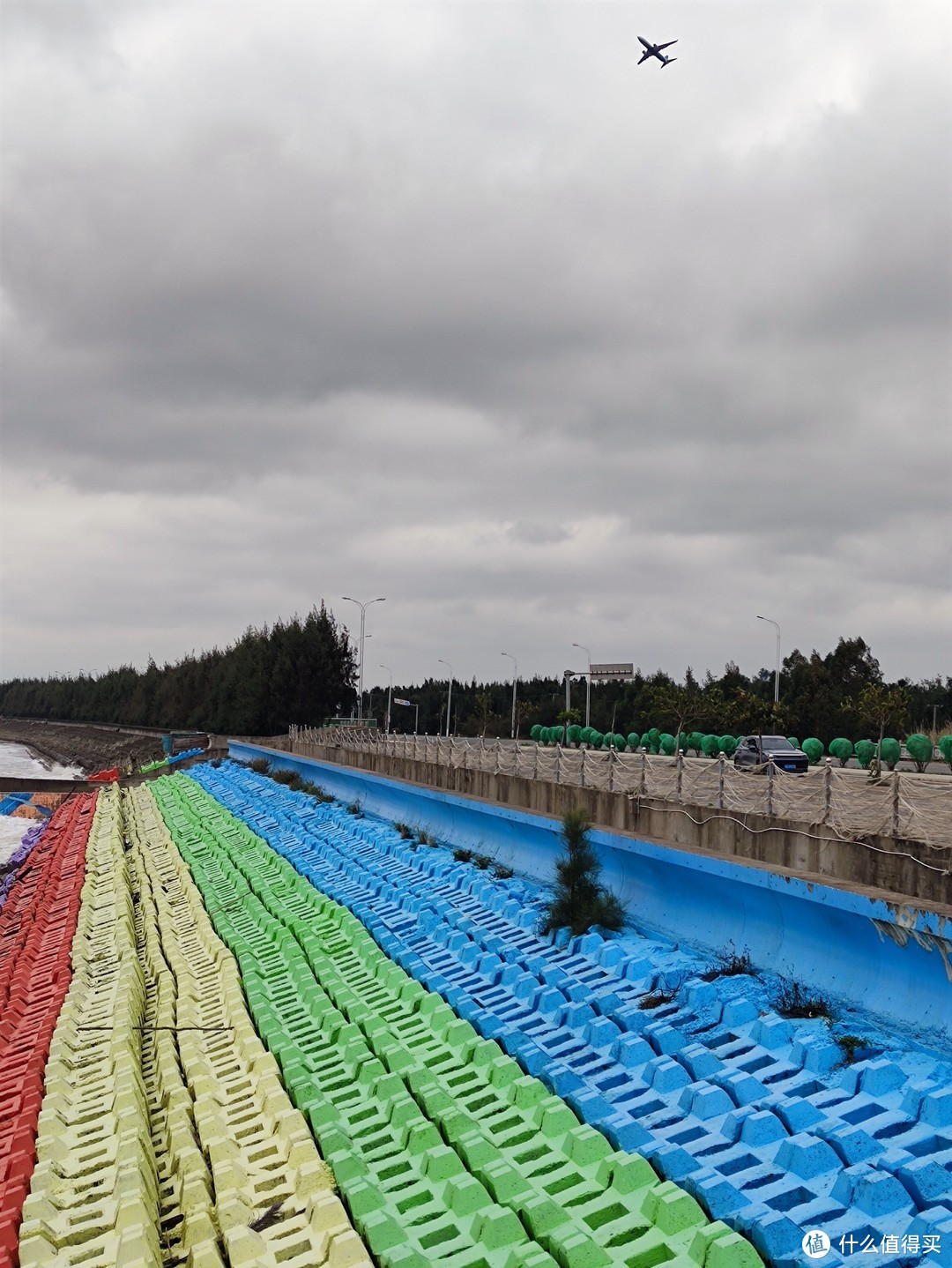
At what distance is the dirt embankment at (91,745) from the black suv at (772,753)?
40105 millimetres

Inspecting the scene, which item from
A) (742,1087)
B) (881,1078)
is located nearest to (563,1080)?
(742,1087)

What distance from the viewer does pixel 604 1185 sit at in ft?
→ 22.8

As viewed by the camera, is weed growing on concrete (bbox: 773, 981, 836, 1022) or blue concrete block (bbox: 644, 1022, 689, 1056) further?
blue concrete block (bbox: 644, 1022, 689, 1056)

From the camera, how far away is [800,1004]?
29.0ft

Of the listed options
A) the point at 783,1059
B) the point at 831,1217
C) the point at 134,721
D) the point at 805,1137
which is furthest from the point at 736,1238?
the point at 134,721

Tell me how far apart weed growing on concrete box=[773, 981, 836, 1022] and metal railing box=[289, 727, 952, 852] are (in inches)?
52.0

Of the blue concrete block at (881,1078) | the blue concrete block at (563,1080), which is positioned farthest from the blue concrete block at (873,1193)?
the blue concrete block at (563,1080)

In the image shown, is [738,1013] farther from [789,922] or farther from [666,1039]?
[789,922]

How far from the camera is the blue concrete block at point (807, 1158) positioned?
21.7 ft

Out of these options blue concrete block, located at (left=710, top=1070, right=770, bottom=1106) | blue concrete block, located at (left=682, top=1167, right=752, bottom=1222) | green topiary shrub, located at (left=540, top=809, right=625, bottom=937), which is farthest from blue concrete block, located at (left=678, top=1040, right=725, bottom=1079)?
green topiary shrub, located at (left=540, top=809, right=625, bottom=937)

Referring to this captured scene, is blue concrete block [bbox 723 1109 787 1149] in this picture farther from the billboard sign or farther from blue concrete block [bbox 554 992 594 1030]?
the billboard sign

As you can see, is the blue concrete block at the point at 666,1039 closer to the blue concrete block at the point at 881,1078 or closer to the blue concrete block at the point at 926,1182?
the blue concrete block at the point at 881,1078

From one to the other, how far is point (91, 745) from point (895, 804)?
120m

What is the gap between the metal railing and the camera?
9.00 meters
